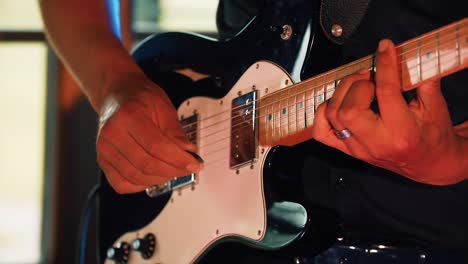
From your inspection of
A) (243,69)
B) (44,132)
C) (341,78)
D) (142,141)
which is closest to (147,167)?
(142,141)

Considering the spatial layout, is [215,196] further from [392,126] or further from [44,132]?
[44,132]

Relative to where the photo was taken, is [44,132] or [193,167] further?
[44,132]

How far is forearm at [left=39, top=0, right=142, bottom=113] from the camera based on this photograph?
3.87 feet

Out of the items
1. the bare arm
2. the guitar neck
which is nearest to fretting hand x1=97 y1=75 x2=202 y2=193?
the bare arm

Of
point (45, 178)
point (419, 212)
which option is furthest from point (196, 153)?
point (45, 178)

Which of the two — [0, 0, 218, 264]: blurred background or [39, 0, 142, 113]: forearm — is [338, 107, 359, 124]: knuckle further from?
[0, 0, 218, 264]: blurred background

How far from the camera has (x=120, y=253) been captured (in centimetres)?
124

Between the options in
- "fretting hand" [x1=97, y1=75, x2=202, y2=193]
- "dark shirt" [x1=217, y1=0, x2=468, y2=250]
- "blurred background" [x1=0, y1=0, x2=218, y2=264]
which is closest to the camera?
"dark shirt" [x1=217, y1=0, x2=468, y2=250]

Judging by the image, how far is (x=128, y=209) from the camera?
4.12 ft

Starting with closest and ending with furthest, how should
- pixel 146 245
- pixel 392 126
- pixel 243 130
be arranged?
1. pixel 392 126
2. pixel 243 130
3. pixel 146 245

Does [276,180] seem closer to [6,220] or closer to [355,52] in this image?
[355,52]

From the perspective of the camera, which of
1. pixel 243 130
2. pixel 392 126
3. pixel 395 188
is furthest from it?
pixel 243 130

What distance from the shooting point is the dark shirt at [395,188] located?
896 millimetres

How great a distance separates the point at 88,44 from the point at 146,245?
34 centimetres
